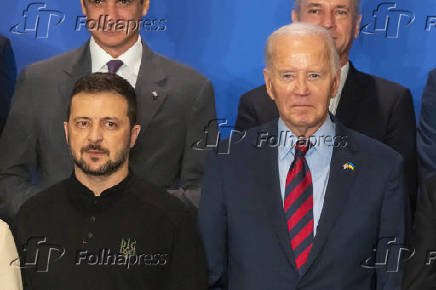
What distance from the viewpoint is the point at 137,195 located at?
3262 millimetres

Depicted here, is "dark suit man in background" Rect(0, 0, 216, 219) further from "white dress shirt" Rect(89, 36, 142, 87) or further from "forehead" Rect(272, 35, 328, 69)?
"forehead" Rect(272, 35, 328, 69)

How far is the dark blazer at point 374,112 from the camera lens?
3.87m

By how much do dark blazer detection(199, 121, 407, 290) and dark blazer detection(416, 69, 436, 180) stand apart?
847 millimetres

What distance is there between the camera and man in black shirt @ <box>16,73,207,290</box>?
3113mm

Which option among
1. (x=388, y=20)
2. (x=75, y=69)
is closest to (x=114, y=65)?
(x=75, y=69)

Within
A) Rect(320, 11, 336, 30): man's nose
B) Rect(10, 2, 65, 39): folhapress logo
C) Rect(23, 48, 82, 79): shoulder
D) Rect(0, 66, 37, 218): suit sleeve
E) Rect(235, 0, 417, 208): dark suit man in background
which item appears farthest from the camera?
Rect(10, 2, 65, 39): folhapress logo

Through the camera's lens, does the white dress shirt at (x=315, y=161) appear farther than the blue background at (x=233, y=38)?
No

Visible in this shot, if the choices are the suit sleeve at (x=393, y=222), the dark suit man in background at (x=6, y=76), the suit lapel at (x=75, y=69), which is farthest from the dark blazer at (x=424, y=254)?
the dark suit man in background at (x=6, y=76)

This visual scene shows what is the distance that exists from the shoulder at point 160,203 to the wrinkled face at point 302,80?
0.52m

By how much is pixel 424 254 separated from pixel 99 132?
50.6 inches

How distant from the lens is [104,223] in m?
3.19

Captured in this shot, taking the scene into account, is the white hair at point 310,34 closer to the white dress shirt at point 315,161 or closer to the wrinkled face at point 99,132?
the white dress shirt at point 315,161

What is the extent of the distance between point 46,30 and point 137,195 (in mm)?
1707

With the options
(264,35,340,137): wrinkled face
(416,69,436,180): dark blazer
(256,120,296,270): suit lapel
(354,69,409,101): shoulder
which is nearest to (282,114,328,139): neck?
(264,35,340,137): wrinkled face
